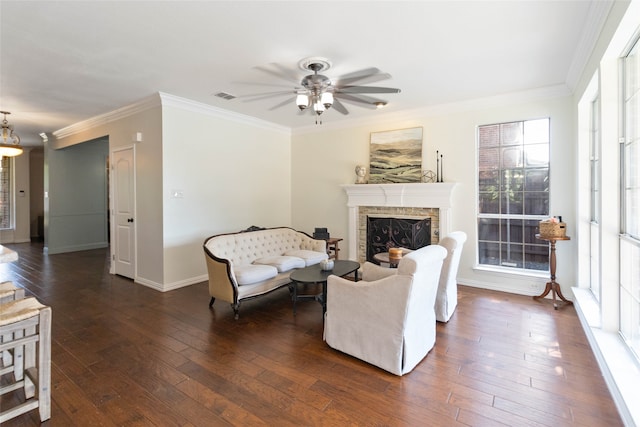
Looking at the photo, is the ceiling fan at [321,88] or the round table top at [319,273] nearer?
the ceiling fan at [321,88]

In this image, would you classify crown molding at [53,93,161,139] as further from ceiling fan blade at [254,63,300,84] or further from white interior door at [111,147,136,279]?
ceiling fan blade at [254,63,300,84]

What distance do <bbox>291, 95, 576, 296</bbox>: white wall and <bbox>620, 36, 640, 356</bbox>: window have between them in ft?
5.49

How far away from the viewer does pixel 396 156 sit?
212 inches

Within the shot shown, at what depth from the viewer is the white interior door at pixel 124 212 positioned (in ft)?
16.8

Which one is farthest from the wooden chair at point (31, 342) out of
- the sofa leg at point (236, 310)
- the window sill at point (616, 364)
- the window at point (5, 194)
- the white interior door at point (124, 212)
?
the window at point (5, 194)

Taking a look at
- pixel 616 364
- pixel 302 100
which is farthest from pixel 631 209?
pixel 302 100

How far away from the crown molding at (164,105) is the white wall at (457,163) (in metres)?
1.05

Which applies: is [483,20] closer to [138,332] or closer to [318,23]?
[318,23]

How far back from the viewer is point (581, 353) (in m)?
2.75

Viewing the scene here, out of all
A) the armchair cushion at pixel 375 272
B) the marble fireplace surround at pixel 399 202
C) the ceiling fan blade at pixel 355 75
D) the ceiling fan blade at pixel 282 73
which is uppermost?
the ceiling fan blade at pixel 282 73

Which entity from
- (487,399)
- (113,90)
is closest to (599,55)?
(487,399)

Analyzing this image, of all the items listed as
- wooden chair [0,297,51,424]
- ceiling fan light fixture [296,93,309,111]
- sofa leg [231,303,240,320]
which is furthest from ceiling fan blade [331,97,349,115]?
wooden chair [0,297,51,424]

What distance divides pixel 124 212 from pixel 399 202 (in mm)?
4475

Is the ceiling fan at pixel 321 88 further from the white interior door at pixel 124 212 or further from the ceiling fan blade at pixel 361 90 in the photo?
the white interior door at pixel 124 212
